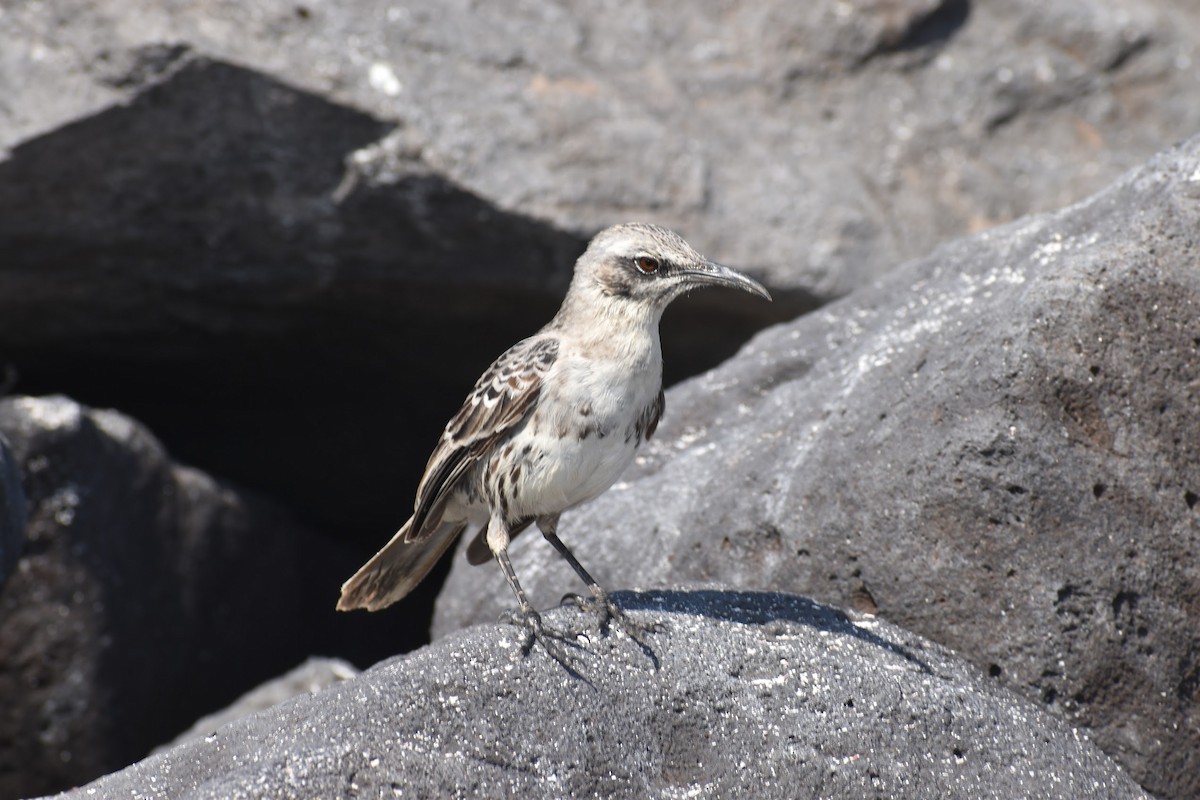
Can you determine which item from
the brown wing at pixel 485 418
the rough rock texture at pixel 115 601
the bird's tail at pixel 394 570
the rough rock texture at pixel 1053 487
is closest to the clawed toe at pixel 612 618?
the brown wing at pixel 485 418

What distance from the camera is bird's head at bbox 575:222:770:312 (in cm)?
560

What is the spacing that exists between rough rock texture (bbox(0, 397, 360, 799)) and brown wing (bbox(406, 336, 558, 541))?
8.80 feet

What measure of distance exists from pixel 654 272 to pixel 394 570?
1.70 m

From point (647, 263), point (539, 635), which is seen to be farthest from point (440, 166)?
point (539, 635)

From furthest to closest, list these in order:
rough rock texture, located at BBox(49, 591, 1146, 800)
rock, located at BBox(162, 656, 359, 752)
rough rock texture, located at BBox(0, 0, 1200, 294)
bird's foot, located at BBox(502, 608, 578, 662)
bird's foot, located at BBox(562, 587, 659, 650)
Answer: rough rock texture, located at BBox(0, 0, 1200, 294) → rock, located at BBox(162, 656, 359, 752) → bird's foot, located at BBox(562, 587, 659, 650) → bird's foot, located at BBox(502, 608, 578, 662) → rough rock texture, located at BBox(49, 591, 1146, 800)

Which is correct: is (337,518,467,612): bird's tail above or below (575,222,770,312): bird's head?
below

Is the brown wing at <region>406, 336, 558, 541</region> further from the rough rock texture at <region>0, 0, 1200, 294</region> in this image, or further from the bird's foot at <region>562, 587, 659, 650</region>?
the rough rock texture at <region>0, 0, 1200, 294</region>

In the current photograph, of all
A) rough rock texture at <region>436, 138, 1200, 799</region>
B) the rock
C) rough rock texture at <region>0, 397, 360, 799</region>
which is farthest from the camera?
the rock

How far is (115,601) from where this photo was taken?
7.76 metres

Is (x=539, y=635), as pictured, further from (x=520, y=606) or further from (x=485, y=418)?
(x=485, y=418)

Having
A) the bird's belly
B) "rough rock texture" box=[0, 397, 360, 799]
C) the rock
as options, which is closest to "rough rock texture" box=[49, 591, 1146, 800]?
the bird's belly

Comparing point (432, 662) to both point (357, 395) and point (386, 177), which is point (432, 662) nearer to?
point (386, 177)

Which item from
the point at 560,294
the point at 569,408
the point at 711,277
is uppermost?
the point at 711,277

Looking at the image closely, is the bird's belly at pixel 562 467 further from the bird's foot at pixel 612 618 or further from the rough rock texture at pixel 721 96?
the rough rock texture at pixel 721 96
